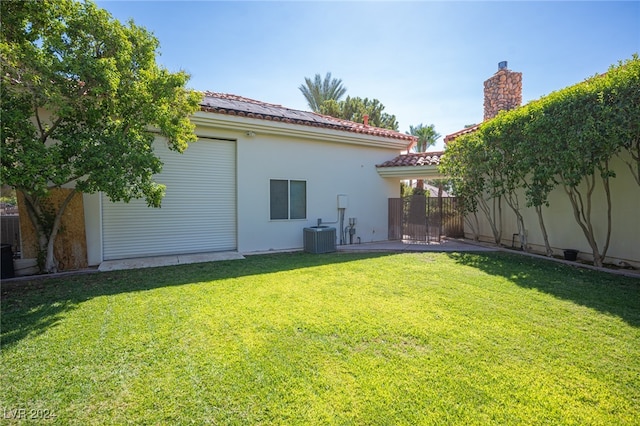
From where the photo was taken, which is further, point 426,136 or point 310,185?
point 426,136

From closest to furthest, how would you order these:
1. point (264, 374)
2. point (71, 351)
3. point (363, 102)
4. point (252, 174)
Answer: point (264, 374) → point (71, 351) → point (252, 174) → point (363, 102)

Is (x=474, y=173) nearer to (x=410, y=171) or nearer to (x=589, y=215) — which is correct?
(x=410, y=171)

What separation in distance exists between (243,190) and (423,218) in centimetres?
713

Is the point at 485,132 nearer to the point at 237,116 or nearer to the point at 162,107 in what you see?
the point at 237,116

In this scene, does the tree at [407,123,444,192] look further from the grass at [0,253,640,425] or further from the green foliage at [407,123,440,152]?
the grass at [0,253,640,425]

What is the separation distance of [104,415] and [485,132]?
1099cm

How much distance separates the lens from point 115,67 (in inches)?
225

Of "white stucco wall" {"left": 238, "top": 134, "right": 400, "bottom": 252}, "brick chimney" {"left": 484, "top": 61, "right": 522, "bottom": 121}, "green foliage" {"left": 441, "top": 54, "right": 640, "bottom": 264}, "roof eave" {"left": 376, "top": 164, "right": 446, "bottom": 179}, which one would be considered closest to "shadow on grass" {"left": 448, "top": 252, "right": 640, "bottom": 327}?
"green foliage" {"left": 441, "top": 54, "right": 640, "bottom": 264}

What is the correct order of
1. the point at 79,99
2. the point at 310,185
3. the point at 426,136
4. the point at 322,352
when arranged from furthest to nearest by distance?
the point at 426,136, the point at 310,185, the point at 79,99, the point at 322,352

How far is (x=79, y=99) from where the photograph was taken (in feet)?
19.1

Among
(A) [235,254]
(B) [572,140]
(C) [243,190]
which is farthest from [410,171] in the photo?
(A) [235,254]

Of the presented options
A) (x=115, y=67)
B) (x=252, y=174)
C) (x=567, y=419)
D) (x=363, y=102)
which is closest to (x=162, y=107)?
(x=115, y=67)

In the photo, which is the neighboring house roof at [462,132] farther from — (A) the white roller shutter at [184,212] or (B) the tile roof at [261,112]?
(A) the white roller shutter at [184,212]

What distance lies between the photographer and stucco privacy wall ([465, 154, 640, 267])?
24.3ft
